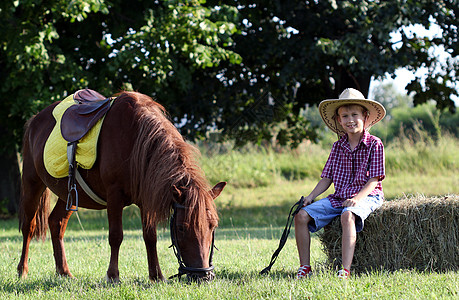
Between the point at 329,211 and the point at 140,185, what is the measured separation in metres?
1.67

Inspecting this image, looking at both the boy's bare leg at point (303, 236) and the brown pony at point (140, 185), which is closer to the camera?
the brown pony at point (140, 185)

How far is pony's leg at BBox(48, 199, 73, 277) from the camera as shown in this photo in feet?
16.2

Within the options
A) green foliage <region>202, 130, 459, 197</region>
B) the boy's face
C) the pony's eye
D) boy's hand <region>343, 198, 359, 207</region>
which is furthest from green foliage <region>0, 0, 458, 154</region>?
the pony's eye

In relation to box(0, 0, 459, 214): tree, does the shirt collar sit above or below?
below

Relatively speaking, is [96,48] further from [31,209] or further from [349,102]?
[349,102]

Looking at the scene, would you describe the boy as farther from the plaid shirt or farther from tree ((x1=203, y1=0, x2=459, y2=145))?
tree ((x1=203, y1=0, x2=459, y2=145))

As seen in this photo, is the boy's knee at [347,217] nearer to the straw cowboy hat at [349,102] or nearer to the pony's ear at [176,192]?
the straw cowboy hat at [349,102]

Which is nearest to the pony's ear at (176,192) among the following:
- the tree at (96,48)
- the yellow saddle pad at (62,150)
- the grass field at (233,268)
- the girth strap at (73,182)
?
the grass field at (233,268)

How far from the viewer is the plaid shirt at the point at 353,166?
13.9 feet

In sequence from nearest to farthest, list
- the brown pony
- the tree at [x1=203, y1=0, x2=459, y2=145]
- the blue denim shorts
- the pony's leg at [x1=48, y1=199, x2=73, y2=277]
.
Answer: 1. the brown pony
2. the blue denim shorts
3. the pony's leg at [x1=48, y1=199, x2=73, y2=277]
4. the tree at [x1=203, y1=0, x2=459, y2=145]

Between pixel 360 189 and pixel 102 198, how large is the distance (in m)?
2.41

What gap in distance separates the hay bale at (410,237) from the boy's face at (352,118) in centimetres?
74

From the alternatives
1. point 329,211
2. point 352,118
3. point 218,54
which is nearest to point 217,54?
point 218,54

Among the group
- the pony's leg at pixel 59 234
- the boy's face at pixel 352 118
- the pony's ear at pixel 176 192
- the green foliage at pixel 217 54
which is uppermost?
the green foliage at pixel 217 54
